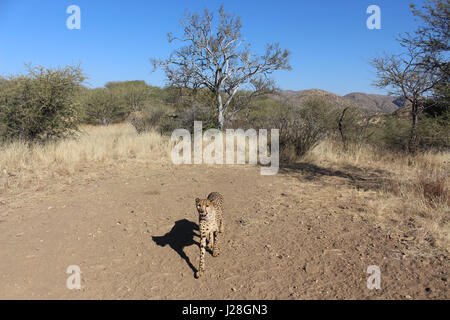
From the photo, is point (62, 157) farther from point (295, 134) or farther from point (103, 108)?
point (103, 108)

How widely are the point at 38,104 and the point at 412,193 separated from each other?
10.3 meters

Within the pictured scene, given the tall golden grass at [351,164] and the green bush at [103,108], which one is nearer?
the tall golden grass at [351,164]

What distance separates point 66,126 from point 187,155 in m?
4.49

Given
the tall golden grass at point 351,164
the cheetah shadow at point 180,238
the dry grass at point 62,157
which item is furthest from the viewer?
the dry grass at point 62,157

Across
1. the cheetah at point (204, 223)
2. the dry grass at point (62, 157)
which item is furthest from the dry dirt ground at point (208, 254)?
the dry grass at point (62, 157)

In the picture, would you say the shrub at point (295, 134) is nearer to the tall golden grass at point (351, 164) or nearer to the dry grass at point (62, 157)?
the tall golden grass at point (351, 164)

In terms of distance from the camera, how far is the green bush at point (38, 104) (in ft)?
29.5

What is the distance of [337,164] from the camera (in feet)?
26.9

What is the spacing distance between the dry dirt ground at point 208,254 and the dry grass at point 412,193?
273mm

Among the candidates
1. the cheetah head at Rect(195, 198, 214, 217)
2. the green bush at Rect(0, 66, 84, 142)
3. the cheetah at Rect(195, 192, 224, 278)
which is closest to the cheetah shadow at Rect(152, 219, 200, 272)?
the cheetah at Rect(195, 192, 224, 278)

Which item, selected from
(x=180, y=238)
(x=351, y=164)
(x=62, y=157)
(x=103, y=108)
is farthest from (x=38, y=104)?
(x=103, y=108)

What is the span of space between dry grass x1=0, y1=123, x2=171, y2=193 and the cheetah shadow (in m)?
3.99

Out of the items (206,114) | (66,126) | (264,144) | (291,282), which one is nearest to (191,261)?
(291,282)

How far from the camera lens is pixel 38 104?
30.1ft
